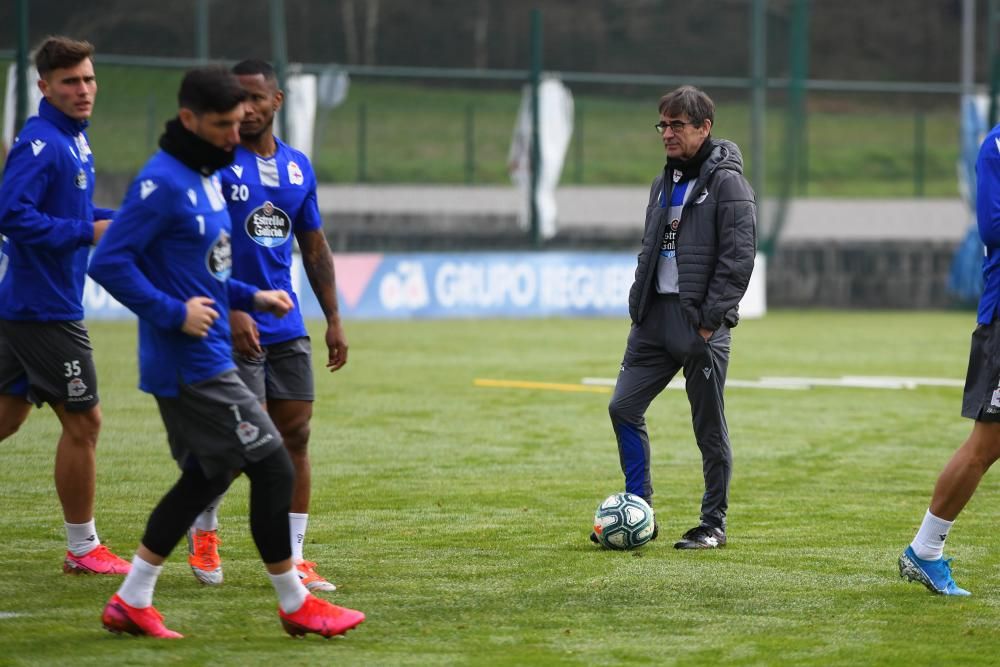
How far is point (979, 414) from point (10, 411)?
3.91 m

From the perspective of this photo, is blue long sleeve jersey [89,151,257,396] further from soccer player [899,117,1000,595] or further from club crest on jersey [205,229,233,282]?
soccer player [899,117,1000,595]

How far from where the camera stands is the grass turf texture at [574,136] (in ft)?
78.9

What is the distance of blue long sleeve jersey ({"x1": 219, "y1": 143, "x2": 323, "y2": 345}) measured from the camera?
610 centimetres

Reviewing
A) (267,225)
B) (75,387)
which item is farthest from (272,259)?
(75,387)

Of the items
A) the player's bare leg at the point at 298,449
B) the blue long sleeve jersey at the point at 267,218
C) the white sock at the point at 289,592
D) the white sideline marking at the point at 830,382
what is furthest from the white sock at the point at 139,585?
the white sideline marking at the point at 830,382

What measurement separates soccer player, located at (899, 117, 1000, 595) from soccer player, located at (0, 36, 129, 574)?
3236 mm

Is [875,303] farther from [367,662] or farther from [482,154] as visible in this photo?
[367,662]

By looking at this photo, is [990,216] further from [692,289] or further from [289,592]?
[289,592]

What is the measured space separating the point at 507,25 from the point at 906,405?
17.2 meters

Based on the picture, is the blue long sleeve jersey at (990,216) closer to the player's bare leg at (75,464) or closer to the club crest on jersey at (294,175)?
the club crest on jersey at (294,175)

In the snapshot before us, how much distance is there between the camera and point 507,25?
28578 mm

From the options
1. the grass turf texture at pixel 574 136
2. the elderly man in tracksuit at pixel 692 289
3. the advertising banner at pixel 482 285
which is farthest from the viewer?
the grass turf texture at pixel 574 136

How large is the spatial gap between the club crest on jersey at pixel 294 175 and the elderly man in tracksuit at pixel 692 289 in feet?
5.61

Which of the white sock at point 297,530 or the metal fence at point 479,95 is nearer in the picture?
the white sock at point 297,530
